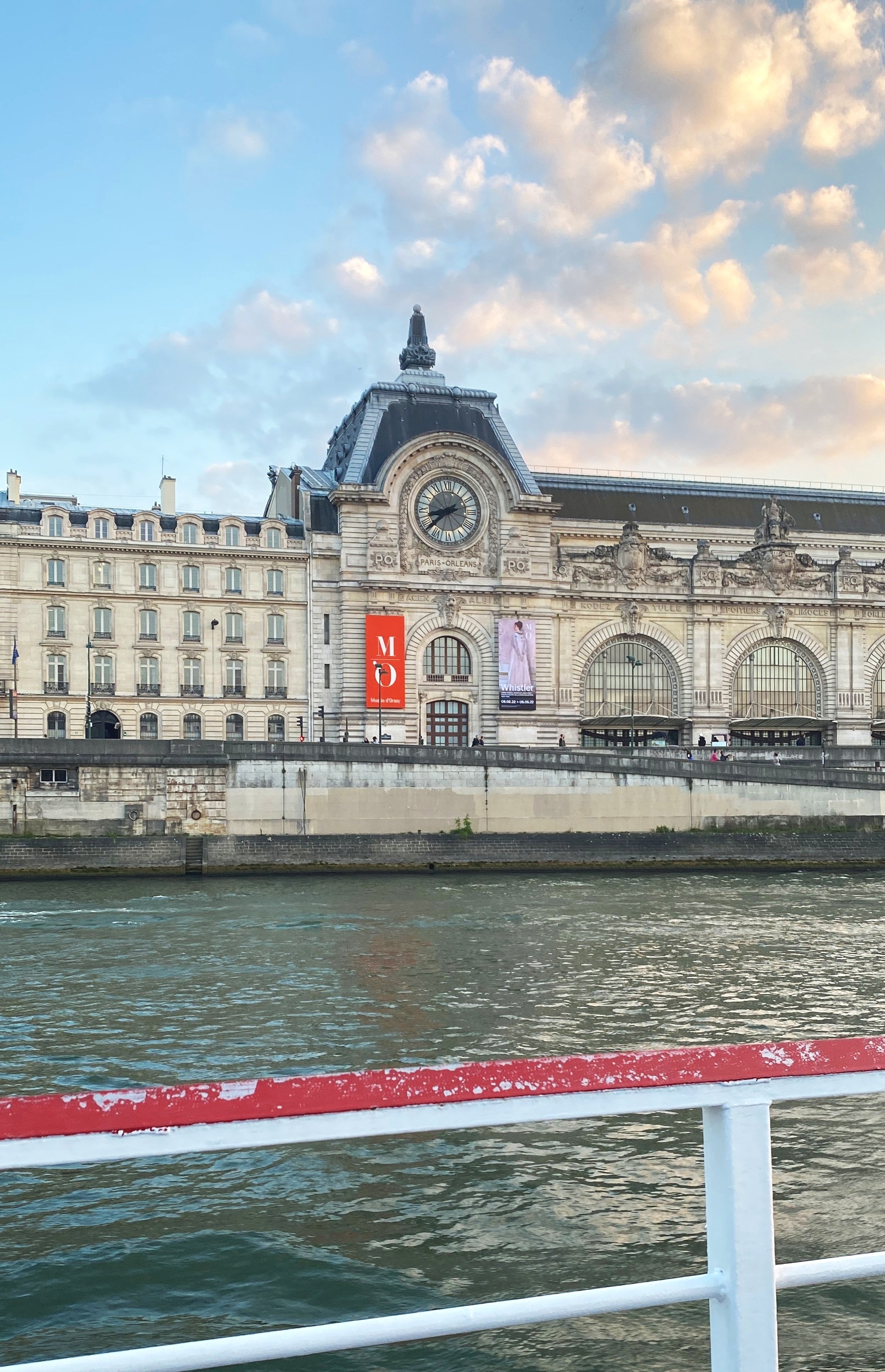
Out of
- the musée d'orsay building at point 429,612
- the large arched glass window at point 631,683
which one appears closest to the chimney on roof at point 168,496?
the musée d'orsay building at point 429,612

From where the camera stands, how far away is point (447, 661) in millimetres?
60531

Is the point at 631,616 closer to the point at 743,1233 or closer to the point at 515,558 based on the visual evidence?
the point at 515,558

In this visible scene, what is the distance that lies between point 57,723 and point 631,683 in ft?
92.1

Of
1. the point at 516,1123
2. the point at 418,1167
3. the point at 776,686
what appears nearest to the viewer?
the point at 516,1123

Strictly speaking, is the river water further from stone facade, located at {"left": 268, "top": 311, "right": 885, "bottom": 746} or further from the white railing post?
stone facade, located at {"left": 268, "top": 311, "right": 885, "bottom": 746}

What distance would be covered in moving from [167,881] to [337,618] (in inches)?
943

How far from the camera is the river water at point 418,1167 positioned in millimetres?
7387

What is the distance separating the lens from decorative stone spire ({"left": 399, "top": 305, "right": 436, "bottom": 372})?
222 feet

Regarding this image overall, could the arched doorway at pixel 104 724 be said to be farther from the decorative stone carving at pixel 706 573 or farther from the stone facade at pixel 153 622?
the decorative stone carving at pixel 706 573

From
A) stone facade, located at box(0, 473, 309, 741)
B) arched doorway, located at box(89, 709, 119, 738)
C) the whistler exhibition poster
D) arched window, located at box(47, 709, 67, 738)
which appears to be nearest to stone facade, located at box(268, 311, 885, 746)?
the whistler exhibition poster

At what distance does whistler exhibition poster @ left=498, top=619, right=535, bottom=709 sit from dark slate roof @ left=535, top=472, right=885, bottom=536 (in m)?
9.05

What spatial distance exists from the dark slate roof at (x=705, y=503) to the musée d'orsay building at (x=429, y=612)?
0.32 m

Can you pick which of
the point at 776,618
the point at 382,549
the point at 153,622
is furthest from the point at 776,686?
the point at 153,622

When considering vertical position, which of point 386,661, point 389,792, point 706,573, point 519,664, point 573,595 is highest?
point 706,573
